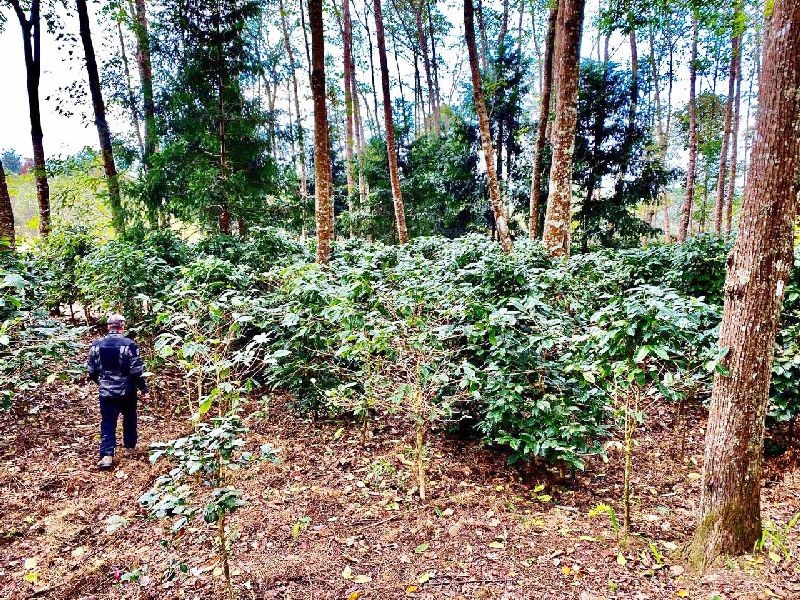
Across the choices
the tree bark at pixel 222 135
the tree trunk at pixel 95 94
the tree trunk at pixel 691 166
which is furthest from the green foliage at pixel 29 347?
the tree trunk at pixel 691 166

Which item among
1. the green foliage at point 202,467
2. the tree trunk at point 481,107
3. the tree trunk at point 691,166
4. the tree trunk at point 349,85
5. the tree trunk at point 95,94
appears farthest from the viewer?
the tree trunk at point 691,166

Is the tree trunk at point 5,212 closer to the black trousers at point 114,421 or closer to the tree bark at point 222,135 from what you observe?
the tree bark at point 222,135

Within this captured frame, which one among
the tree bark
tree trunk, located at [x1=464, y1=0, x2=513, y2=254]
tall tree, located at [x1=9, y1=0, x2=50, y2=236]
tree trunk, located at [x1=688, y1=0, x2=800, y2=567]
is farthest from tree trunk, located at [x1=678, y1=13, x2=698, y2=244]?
tall tree, located at [x1=9, y1=0, x2=50, y2=236]

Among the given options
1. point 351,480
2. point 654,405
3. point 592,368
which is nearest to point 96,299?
point 351,480

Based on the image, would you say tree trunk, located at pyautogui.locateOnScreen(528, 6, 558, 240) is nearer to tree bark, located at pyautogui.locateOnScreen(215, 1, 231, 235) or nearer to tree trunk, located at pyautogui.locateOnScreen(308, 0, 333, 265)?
tree trunk, located at pyautogui.locateOnScreen(308, 0, 333, 265)

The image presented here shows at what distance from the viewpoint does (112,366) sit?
4652mm

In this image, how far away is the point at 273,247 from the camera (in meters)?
9.24

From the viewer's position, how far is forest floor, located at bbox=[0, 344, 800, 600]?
285cm

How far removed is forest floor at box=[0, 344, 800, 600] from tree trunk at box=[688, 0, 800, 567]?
286 mm

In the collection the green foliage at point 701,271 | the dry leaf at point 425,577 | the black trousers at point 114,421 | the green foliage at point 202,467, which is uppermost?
the green foliage at point 701,271

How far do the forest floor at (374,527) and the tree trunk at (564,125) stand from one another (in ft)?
11.6

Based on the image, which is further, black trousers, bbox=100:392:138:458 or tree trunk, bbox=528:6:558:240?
tree trunk, bbox=528:6:558:240

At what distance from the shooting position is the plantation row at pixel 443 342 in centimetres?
307

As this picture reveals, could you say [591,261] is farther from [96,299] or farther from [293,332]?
[96,299]
